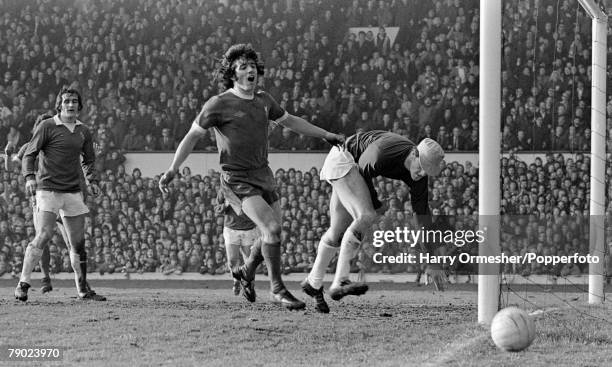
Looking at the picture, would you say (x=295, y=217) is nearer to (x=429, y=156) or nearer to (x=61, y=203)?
(x=61, y=203)

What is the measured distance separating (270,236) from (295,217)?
8776 millimetres

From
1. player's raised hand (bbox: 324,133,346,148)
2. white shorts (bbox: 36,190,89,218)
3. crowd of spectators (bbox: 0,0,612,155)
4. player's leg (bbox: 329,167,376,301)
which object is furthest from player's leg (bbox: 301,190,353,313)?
crowd of spectators (bbox: 0,0,612,155)

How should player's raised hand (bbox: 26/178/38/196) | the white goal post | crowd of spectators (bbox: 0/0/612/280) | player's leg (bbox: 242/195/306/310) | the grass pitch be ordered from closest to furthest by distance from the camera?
the grass pitch, the white goal post, player's leg (bbox: 242/195/306/310), player's raised hand (bbox: 26/178/38/196), crowd of spectators (bbox: 0/0/612/280)

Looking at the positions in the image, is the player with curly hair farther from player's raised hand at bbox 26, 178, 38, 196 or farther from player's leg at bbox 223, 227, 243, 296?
player's leg at bbox 223, 227, 243, 296

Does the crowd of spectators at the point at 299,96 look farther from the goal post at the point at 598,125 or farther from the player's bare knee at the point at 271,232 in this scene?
the player's bare knee at the point at 271,232

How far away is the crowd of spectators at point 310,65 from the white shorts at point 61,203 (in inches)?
313

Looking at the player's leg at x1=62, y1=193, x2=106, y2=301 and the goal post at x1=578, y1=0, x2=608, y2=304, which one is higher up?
the goal post at x1=578, y1=0, x2=608, y2=304

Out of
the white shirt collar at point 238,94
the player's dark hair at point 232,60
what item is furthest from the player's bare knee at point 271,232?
the player's dark hair at point 232,60

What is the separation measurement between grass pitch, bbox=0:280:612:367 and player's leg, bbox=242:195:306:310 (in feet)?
0.85

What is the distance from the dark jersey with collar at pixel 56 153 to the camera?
31.9 feet

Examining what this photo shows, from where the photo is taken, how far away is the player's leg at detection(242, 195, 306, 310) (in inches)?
306

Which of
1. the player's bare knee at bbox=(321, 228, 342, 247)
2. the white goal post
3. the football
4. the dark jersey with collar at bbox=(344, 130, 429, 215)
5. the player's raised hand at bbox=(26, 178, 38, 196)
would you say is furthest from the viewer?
the player's raised hand at bbox=(26, 178, 38, 196)

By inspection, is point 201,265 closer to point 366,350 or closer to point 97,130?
point 97,130

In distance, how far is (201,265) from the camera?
16625 millimetres
